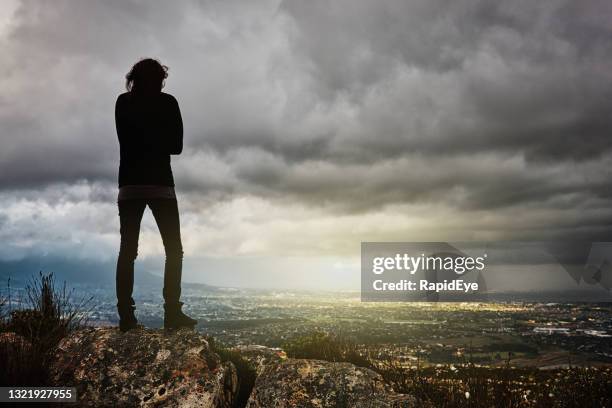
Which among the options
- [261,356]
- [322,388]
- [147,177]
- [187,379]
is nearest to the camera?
[322,388]

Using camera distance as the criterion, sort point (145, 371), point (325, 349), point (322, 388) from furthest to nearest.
A: point (325, 349), point (145, 371), point (322, 388)

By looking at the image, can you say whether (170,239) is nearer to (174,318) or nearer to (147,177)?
(147,177)

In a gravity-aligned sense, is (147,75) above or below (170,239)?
above

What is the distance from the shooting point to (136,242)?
18.2ft

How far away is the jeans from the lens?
5.41 metres

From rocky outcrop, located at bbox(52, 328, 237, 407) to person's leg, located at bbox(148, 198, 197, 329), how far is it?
0.90 feet

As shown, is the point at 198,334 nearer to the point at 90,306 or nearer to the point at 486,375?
the point at 90,306

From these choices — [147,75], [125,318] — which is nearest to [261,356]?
[125,318]

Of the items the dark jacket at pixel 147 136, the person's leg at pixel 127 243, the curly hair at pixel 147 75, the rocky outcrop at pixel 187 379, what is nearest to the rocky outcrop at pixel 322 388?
the rocky outcrop at pixel 187 379

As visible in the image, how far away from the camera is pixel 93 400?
191 inches

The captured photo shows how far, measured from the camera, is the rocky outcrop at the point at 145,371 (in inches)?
190

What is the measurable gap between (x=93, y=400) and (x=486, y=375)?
4.90m

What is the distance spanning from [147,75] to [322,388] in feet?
→ 15.4

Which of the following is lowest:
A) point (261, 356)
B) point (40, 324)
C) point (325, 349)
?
point (261, 356)
